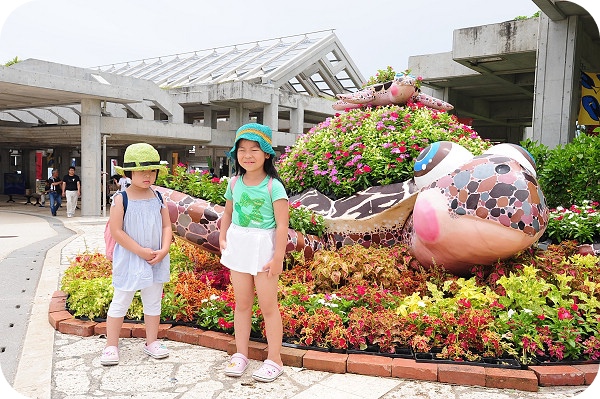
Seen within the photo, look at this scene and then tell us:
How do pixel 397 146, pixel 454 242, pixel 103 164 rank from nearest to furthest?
1. pixel 454 242
2. pixel 397 146
3. pixel 103 164

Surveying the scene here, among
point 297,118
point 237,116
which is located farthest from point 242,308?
point 297,118

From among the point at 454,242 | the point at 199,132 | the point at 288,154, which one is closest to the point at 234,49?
the point at 199,132

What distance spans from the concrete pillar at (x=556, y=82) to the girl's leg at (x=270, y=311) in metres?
8.63

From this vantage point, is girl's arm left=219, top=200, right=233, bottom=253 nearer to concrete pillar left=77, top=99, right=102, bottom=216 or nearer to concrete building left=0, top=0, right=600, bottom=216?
concrete building left=0, top=0, right=600, bottom=216

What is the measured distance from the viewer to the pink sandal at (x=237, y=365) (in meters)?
3.11

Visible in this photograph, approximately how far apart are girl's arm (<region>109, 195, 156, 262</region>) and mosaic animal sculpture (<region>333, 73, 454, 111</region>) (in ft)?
13.0

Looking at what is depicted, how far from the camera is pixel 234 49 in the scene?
25844 millimetres

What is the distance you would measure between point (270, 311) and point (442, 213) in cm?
173

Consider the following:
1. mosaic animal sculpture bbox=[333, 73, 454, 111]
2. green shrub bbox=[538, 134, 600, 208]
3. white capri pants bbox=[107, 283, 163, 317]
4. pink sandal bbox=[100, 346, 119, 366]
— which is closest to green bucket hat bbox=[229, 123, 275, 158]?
white capri pants bbox=[107, 283, 163, 317]

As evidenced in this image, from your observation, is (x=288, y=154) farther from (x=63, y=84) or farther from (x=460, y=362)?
(x=63, y=84)

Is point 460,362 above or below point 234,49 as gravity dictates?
below

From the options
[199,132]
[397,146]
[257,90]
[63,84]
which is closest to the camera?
[397,146]

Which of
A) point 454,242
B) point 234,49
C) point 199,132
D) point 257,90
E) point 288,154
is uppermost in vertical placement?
point 234,49

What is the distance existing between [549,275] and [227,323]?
8.99 ft
